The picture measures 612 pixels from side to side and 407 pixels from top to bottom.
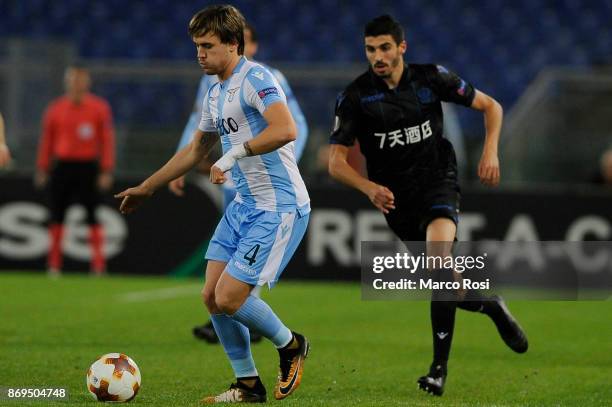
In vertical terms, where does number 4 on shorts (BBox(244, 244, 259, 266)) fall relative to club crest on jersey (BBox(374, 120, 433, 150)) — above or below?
below

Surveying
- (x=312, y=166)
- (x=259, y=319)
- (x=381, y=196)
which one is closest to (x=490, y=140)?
(x=381, y=196)

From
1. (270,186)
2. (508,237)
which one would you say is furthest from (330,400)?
(508,237)

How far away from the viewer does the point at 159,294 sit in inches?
482

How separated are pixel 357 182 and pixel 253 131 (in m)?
0.97

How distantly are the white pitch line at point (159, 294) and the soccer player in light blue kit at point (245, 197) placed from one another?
5676 millimetres

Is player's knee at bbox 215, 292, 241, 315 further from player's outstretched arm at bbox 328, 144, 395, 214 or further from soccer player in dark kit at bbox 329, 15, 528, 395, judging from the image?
soccer player in dark kit at bbox 329, 15, 528, 395

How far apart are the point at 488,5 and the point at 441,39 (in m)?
1.07

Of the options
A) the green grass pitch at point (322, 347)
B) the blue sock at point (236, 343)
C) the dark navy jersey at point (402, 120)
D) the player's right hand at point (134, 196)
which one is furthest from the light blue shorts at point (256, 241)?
the dark navy jersey at point (402, 120)

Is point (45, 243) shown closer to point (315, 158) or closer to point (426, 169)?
point (315, 158)

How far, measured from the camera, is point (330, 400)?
6.04m

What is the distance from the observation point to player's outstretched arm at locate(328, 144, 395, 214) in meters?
6.52

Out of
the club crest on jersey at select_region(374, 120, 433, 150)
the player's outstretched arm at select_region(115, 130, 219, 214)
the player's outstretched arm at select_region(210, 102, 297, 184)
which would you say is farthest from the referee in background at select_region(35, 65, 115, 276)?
the player's outstretched arm at select_region(210, 102, 297, 184)

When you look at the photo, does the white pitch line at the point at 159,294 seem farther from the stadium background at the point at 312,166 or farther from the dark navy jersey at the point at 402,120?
the dark navy jersey at the point at 402,120

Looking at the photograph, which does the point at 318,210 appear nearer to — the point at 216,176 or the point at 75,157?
the point at 75,157
